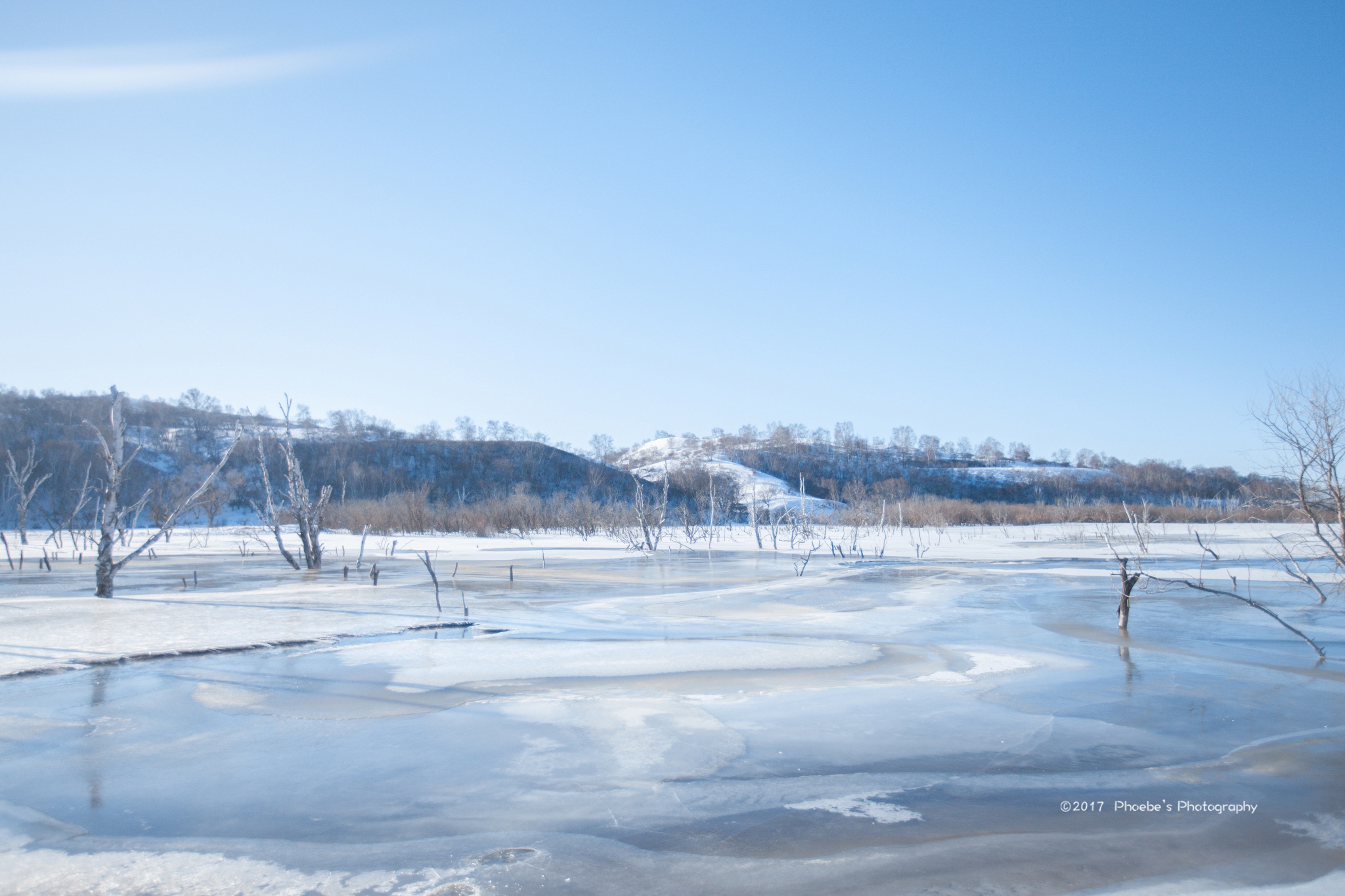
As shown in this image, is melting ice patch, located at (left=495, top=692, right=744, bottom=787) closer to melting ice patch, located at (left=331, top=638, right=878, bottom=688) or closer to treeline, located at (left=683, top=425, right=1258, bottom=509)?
melting ice patch, located at (left=331, top=638, right=878, bottom=688)

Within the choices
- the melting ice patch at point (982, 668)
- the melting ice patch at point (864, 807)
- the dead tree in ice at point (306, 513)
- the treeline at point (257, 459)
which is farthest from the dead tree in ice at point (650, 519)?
the treeline at point (257, 459)

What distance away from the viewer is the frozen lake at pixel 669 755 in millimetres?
4215

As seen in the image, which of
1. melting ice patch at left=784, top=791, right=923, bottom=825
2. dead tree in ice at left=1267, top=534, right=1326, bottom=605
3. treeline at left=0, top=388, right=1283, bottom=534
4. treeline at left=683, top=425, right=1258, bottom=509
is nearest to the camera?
melting ice patch at left=784, top=791, right=923, bottom=825

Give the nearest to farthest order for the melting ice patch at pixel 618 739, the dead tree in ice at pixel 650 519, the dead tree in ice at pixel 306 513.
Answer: the melting ice patch at pixel 618 739
the dead tree in ice at pixel 306 513
the dead tree in ice at pixel 650 519

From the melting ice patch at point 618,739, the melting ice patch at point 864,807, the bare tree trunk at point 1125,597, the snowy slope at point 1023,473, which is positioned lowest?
the melting ice patch at point 864,807

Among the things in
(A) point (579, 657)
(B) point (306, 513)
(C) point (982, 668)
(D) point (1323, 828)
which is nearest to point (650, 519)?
(B) point (306, 513)

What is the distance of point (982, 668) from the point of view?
9281mm

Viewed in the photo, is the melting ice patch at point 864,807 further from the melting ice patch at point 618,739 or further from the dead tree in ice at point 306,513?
the dead tree in ice at point 306,513

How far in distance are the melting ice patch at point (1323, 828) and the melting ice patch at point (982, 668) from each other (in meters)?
3.71

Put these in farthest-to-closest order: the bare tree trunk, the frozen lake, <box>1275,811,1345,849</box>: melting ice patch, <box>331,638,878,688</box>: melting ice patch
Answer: the bare tree trunk, <box>331,638,878,688</box>: melting ice patch, <box>1275,811,1345,849</box>: melting ice patch, the frozen lake

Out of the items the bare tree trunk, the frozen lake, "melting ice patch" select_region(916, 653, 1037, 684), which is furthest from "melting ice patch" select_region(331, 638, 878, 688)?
the bare tree trunk

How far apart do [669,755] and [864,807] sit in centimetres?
158

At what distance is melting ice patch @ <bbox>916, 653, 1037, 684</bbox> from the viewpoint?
873 centimetres

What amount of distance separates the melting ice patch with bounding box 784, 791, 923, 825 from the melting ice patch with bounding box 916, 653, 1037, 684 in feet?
12.2
